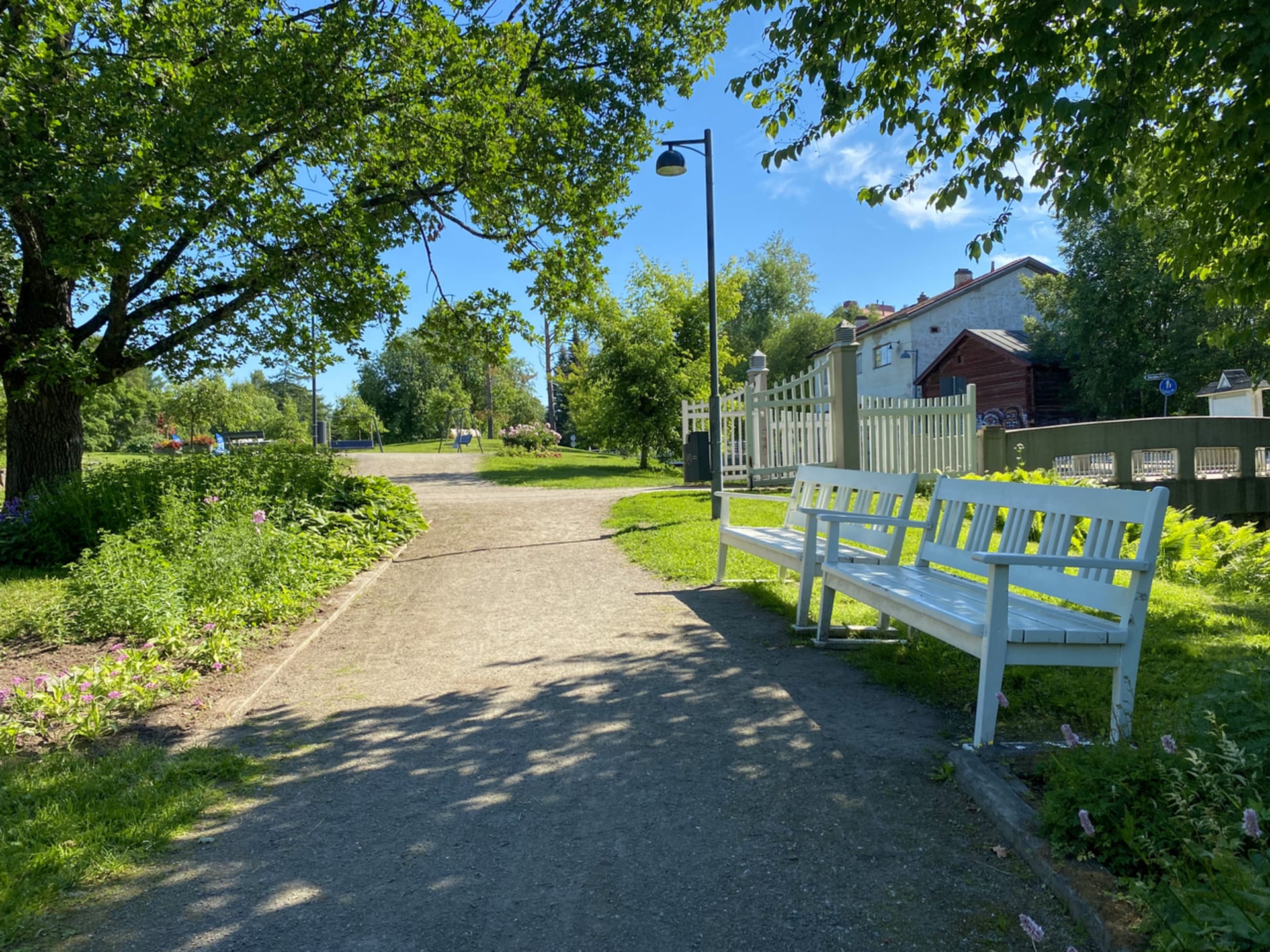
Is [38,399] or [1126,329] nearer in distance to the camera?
[38,399]

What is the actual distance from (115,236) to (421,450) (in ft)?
94.7

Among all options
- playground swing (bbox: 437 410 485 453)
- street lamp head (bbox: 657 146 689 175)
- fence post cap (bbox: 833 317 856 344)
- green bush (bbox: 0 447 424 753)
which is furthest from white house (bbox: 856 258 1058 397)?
green bush (bbox: 0 447 424 753)

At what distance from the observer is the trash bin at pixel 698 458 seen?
41.9 ft

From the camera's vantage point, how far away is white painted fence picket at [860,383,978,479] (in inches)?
508

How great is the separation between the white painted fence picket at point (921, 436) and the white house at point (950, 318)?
28028mm

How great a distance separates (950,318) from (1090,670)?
129 ft

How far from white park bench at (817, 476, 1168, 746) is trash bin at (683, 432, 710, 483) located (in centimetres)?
783

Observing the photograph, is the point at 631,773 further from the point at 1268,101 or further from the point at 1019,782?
the point at 1268,101

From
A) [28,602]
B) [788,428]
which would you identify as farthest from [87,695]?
[788,428]

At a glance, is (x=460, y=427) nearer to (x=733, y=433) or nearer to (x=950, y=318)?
(x=950, y=318)

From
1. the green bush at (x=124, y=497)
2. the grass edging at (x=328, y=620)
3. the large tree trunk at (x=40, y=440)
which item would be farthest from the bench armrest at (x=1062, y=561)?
the large tree trunk at (x=40, y=440)

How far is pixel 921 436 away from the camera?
43.0ft

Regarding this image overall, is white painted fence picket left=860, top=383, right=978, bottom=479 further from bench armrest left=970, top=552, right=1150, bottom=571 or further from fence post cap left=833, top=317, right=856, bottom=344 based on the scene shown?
bench armrest left=970, top=552, right=1150, bottom=571

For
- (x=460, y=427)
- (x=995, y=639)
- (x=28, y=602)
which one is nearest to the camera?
(x=995, y=639)
